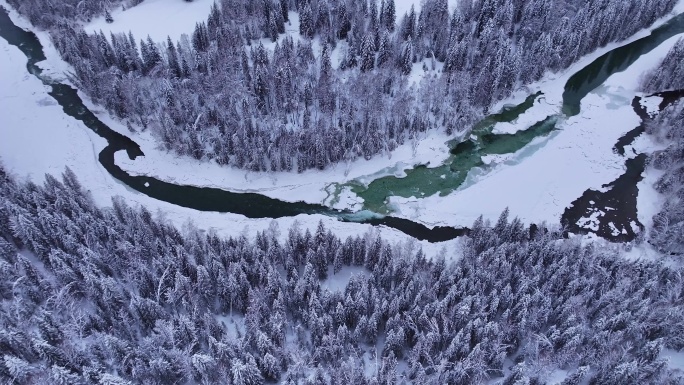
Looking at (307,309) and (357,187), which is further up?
(357,187)

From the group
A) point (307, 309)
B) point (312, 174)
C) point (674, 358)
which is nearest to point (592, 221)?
point (674, 358)

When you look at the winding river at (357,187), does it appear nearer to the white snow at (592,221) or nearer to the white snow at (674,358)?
the white snow at (592,221)

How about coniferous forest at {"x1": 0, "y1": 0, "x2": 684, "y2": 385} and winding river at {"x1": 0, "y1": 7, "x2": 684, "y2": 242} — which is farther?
winding river at {"x1": 0, "y1": 7, "x2": 684, "y2": 242}

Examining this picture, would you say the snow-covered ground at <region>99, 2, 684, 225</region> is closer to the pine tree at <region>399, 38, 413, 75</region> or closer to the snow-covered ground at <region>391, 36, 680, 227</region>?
the snow-covered ground at <region>391, 36, 680, 227</region>

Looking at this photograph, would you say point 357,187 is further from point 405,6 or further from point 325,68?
point 405,6

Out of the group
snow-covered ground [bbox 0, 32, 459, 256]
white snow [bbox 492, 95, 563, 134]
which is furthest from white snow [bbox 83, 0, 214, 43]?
white snow [bbox 492, 95, 563, 134]

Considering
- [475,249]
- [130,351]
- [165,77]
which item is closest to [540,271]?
[475,249]

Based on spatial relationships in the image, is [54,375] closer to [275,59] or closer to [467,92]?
[275,59]
